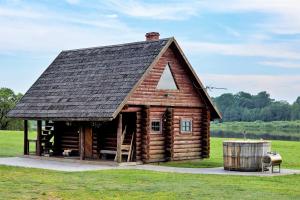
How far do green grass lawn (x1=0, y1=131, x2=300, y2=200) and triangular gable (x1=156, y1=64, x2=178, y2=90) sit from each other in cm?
694

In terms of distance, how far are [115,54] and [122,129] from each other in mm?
4501

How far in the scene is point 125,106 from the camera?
94.4ft

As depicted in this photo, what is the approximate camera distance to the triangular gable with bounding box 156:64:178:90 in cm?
3120

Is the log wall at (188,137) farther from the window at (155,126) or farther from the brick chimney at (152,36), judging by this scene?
the brick chimney at (152,36)

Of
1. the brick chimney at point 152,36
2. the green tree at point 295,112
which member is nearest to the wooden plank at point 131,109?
the brick chimney at point 152,36

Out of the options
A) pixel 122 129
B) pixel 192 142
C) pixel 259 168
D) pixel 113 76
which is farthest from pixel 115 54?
pixel 259 168

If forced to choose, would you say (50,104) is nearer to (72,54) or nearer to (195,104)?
(72,54)

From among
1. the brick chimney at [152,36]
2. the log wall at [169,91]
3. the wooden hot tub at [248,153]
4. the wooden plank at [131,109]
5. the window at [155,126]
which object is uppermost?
the brick chimney at [152,36]

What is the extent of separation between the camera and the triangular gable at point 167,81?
3120cm

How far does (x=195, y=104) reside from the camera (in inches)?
1309

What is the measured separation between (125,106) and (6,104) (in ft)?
218

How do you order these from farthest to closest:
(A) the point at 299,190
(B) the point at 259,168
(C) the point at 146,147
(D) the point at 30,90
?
(D) the point at 30,90 < (C) the point at 146,147 < (B) the point at 259,168 < (A) the point at 299,190

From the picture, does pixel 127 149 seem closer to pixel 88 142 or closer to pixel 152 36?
pixel 88 142

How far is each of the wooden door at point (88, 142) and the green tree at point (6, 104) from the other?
201 ft
